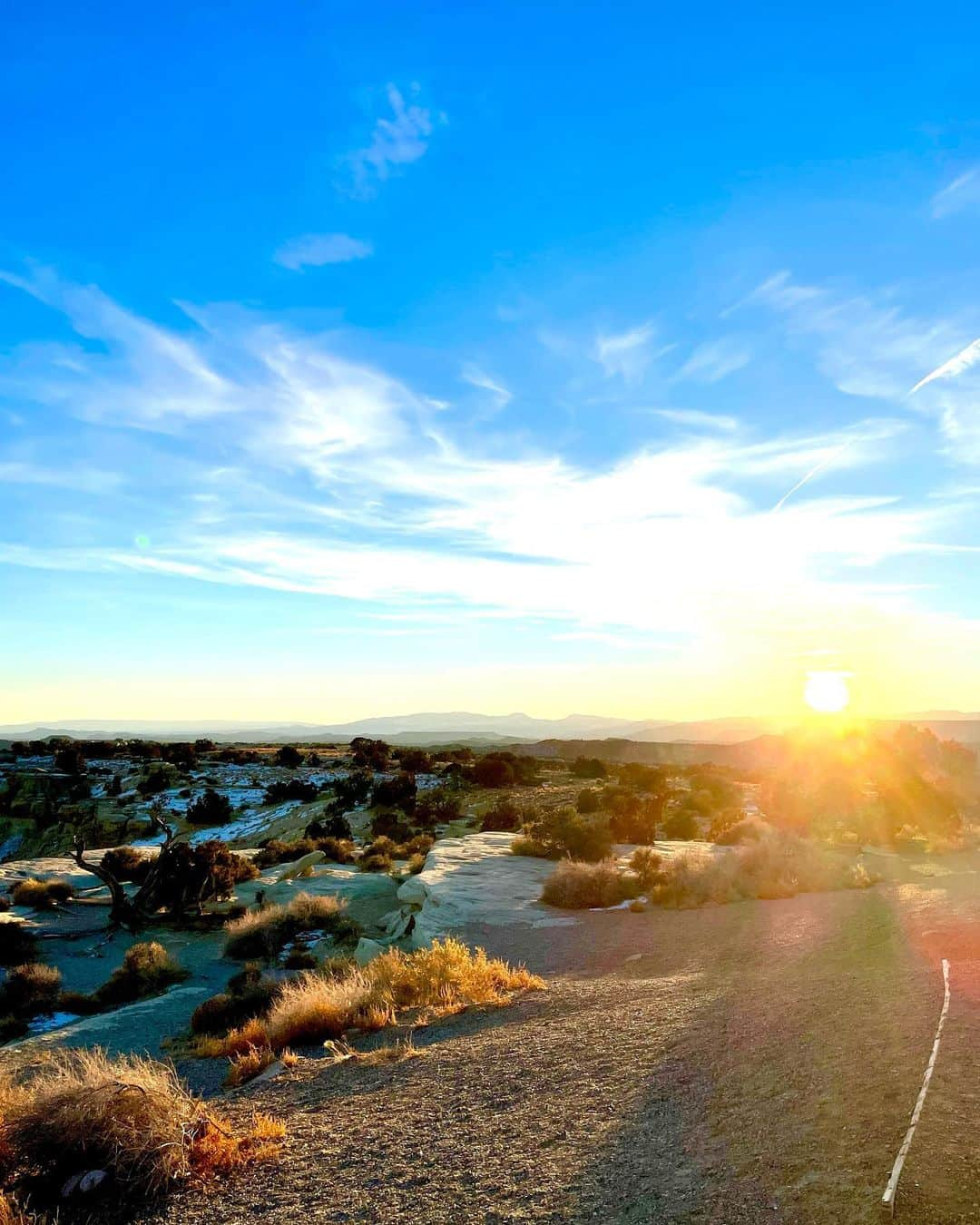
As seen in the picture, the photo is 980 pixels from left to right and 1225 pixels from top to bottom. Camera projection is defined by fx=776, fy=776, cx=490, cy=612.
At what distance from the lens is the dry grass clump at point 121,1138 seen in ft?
18.8

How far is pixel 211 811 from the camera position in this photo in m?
39.3

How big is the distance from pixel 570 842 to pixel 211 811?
22.6 meters

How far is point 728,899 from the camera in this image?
19.1 m

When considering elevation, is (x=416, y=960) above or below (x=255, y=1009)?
above

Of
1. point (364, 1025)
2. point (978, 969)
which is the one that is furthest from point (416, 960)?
point (978, 969)

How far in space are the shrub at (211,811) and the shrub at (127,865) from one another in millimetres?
13343

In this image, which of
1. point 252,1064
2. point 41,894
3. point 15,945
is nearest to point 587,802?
point 41,894

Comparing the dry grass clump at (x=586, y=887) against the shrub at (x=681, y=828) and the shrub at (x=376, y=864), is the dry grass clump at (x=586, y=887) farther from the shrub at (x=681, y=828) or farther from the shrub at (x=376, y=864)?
the shrub at (x=681, y=828)

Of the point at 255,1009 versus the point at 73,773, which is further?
the point at 73,773

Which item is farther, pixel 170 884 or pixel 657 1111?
pixel 170 884

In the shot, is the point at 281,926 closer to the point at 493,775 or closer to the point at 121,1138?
the point at 121,1138

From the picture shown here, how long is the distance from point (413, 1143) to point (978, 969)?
7.45 m

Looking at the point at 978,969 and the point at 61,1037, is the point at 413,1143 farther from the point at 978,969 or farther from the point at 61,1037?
the point at 61,1037

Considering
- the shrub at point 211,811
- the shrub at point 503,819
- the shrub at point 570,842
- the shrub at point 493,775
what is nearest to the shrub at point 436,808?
the shrub at point 503,819
